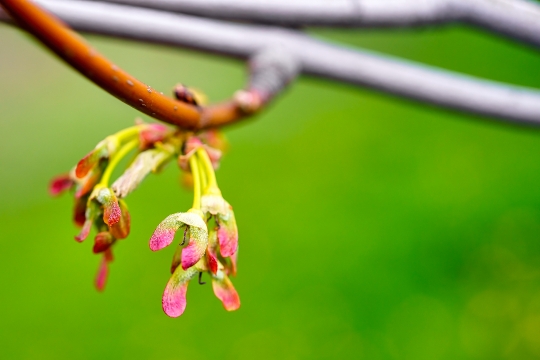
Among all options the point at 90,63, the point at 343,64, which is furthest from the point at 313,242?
the point at 90,63

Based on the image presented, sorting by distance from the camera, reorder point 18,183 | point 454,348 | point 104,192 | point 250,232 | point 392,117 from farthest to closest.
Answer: point 392,117 < point 18,183 < point 250,232 < point 454,348 < point 104,192

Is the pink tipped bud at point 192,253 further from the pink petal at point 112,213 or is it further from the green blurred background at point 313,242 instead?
the green blurred background at point 313,242

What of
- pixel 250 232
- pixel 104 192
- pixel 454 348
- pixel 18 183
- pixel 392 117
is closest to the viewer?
pixel 104 192

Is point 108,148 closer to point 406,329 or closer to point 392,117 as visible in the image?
point 406,329

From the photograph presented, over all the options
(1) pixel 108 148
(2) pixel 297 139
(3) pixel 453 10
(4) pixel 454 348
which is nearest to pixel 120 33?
(1) pixel 108 148

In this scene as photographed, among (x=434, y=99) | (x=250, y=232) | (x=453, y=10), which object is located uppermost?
(x=453, y=10)

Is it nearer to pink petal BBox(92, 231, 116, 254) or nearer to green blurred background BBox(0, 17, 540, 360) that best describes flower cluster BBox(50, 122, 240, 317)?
pink petal BBox(92, 231, 116, 254)

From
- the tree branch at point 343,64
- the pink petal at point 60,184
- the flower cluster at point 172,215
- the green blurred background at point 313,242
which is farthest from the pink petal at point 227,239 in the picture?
the green blurred background at point 313,242
